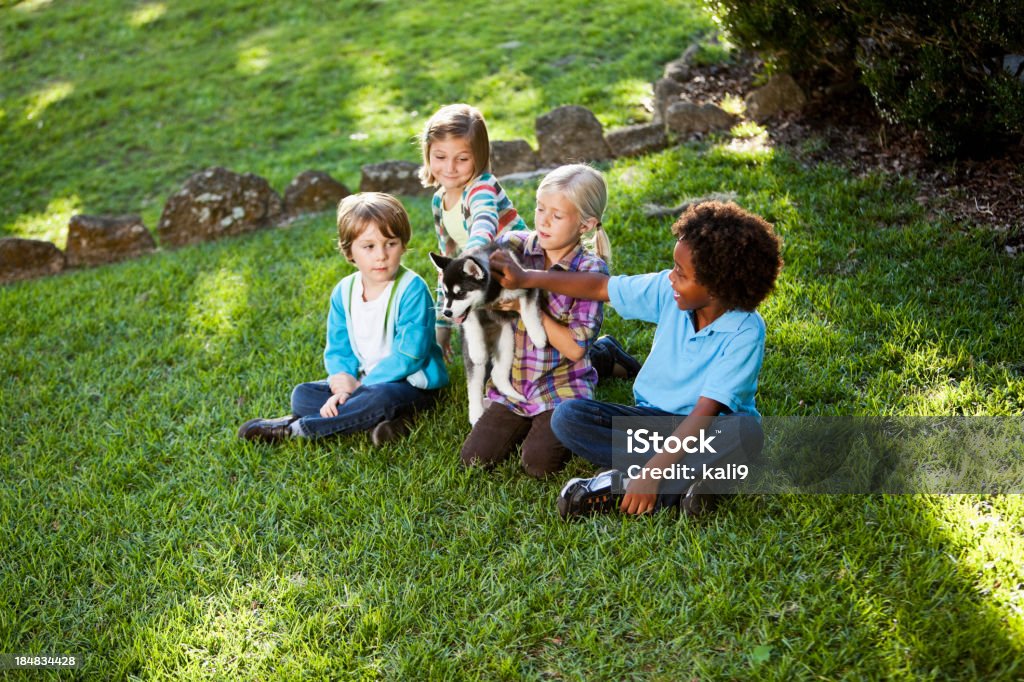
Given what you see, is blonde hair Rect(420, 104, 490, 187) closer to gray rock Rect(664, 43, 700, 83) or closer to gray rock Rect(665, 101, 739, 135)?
gray rock Rect(665, 101, 739, 135)

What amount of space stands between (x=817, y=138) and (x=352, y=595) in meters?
5.51

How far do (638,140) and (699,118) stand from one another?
1.94ft

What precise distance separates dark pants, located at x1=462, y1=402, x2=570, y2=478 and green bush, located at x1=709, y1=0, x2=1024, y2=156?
3657 millimetres

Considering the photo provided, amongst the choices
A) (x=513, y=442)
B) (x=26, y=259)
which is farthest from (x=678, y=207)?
(x=26, y=259)

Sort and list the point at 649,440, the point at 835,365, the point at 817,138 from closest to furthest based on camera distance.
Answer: the point at 649,440, the point at 835,365, the point at 817,138

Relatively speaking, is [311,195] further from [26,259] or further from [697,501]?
[697,501]

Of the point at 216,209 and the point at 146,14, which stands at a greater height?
the point at 146,14

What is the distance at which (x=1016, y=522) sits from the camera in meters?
3.12

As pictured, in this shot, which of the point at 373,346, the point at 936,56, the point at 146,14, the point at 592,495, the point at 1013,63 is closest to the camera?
the point at 592,495

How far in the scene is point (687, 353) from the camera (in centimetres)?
340

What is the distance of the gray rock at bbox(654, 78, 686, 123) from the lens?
816 centimetres

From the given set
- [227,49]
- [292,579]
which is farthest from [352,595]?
[227,49]

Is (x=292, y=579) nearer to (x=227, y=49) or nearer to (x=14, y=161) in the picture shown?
(x=14, y=161)

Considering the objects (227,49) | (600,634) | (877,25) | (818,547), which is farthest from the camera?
(227,49)
